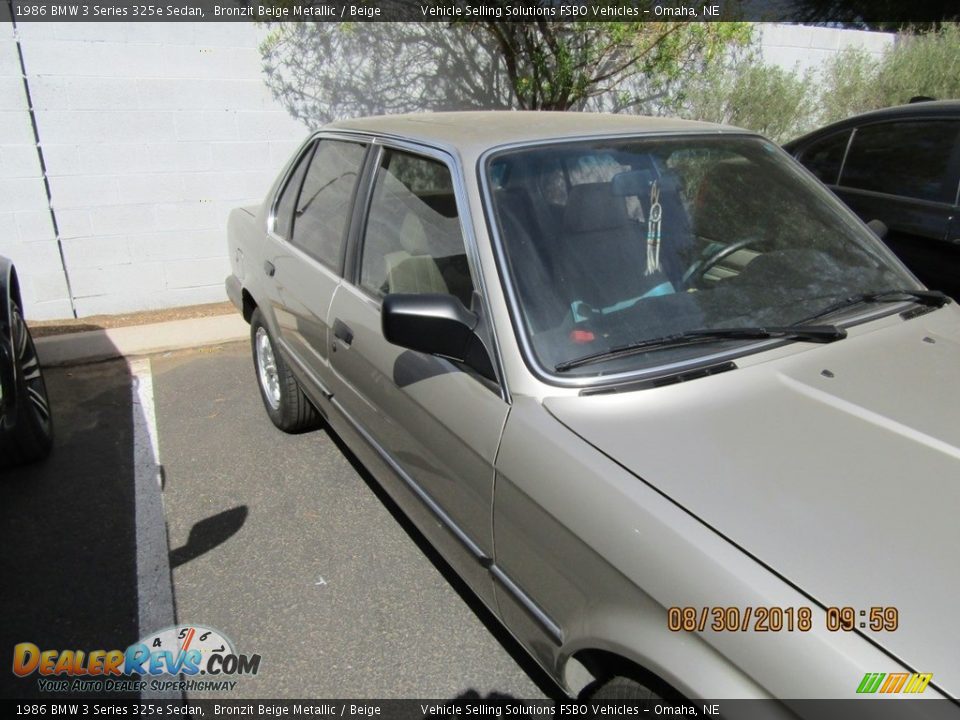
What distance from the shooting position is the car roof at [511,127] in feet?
8.01

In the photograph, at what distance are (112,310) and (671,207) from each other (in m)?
5.36

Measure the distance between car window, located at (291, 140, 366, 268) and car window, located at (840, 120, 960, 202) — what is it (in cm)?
343

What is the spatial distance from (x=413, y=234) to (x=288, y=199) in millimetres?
1410

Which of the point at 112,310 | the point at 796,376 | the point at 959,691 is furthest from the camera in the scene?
the point at 112,310

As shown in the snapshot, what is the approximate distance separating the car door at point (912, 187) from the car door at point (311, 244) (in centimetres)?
337

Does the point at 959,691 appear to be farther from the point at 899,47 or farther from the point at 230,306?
the point at 899,47

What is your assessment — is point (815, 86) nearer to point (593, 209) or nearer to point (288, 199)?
point (288, 199)

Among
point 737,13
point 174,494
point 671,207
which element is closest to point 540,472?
point 671,207

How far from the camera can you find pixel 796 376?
1946 mm

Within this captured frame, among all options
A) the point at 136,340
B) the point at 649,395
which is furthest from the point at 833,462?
the point at 136,340

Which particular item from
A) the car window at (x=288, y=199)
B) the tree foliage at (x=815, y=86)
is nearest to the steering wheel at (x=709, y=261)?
the car window at (x=288, y=199)

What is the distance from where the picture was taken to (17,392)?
343 cm

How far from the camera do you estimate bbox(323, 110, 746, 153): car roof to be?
244 centimetres

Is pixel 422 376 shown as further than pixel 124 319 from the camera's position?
No
